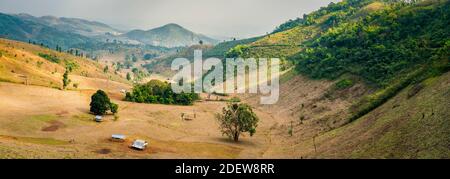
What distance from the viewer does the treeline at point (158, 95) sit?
452ft

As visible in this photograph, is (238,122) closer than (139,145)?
No

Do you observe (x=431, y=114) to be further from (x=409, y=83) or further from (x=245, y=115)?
(x=245, y=115)

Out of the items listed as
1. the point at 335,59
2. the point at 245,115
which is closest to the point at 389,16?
the point at 335,59

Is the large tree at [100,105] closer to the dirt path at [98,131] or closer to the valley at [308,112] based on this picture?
the valley at [308,112]

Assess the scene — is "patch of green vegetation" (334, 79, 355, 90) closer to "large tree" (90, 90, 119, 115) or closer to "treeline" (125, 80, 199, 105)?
"treeline" (125, 80, 199, 105)

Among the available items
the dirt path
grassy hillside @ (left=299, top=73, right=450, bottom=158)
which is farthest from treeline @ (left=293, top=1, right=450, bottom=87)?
the dirt path

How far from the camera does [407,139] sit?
151 feet

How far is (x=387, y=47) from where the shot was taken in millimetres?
119125

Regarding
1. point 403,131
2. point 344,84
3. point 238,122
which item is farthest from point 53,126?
point 344,84

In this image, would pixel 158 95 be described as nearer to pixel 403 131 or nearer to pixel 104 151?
pixel 104 151

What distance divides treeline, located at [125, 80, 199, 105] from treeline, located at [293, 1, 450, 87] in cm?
4782

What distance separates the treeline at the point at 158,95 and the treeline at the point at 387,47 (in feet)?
157

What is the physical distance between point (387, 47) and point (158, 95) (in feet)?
271

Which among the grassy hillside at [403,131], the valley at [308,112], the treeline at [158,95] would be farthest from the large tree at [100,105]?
the grassy hillside at [403,131]
